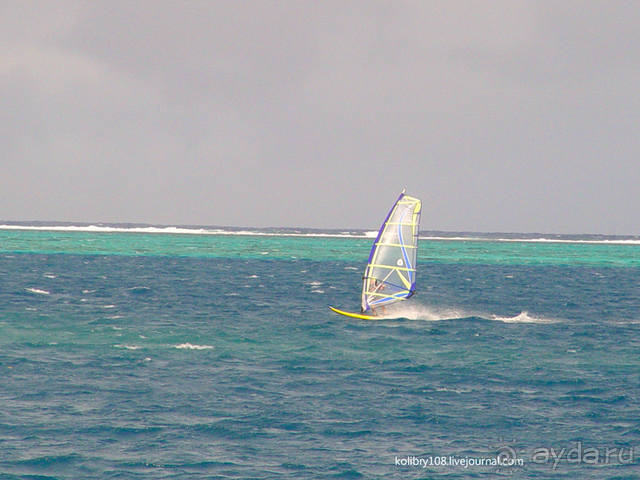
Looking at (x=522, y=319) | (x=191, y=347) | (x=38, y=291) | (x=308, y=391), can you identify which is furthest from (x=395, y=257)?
(x=38, y=291)

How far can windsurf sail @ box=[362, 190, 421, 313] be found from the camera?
4091cm

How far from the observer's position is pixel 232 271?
84750 mm

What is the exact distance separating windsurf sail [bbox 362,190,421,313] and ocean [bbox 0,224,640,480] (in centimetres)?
197

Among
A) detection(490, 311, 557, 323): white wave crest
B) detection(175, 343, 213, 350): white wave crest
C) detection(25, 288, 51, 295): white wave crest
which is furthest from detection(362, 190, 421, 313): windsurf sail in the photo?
detection(25, 288, 51, 295): white wave crest

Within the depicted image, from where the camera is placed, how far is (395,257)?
137 ft

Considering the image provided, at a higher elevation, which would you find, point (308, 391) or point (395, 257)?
point (395, 257)

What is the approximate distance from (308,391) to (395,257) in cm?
1708

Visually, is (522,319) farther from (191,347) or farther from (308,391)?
(308,391)

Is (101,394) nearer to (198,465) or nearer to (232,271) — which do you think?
(198,465)

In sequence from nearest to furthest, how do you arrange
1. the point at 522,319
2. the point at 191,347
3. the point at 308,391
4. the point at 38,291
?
the point at 308,391 < the point at 191,347 < the point at 522,319 < the point at 38,291

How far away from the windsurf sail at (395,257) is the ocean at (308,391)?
197 cm

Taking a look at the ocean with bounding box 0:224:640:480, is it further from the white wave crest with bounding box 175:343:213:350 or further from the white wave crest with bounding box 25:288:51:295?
the white wave crest with bounding box 25:288:51:295

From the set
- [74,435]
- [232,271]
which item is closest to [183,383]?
[74,435]

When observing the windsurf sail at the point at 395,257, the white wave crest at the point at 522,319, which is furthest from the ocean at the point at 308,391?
the windsurf sail at the point at 395,257
